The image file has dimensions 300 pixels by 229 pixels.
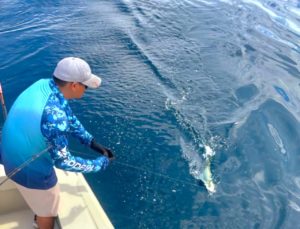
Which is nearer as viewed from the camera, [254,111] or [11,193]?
[11,193]

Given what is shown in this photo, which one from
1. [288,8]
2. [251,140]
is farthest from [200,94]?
[288,8]

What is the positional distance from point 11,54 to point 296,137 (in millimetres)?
8736

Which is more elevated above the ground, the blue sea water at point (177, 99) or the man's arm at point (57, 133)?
the man's arm at point (57, 133)

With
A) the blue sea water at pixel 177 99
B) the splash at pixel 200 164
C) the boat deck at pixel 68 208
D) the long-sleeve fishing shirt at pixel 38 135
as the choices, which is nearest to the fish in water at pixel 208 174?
the splash at pixel 200 164

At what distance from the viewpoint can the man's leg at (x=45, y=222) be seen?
4.36 metres

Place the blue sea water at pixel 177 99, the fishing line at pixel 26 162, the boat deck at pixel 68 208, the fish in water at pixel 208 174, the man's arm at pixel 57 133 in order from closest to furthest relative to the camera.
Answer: the man's arm at pixel 57 133 < the fishing line at pixel 26 162 < the boat deck at pixel 68 208 < the blue sea water at pixel 177 99 < the fish in water at pixel 208 174

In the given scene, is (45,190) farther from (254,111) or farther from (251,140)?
(254,111)

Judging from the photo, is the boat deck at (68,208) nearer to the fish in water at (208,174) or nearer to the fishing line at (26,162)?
the fishing line at (26,162)

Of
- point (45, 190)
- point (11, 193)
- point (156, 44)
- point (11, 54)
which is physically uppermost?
point (45, 190)

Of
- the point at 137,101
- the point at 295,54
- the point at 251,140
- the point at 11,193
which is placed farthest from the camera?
the point at 295,54

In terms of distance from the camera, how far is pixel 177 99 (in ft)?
31.3

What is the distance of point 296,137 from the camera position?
874cm

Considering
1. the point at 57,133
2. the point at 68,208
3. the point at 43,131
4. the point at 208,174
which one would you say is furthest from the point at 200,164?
the point at 43,131

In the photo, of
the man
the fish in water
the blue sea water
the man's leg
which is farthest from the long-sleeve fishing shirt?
the fish in water
